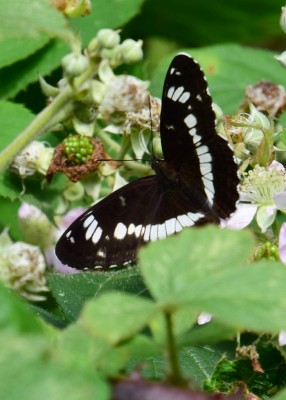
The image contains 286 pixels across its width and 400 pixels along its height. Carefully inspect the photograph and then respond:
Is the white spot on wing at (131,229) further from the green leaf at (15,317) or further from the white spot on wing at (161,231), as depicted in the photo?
the green leaf at (15,317)

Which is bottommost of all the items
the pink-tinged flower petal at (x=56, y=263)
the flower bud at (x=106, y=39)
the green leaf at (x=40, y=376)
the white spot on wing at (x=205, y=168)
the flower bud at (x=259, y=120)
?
the pink-tinged flower petal at (x=56, y=263)

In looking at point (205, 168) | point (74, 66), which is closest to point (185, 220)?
point (205, 168)

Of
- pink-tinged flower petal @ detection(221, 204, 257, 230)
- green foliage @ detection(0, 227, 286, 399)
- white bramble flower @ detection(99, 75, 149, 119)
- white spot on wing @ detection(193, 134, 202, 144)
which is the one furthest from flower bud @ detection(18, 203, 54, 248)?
green foliage @ detection(0, 227, 286, 399)

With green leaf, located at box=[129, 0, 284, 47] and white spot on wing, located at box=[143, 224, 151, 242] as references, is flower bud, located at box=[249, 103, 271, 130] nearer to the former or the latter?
white spot on wing, located at box=[143, 224, 151, 242]

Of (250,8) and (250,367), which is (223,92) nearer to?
(250,8)

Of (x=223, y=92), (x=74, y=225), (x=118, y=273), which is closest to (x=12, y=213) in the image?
(x=74, y=225)

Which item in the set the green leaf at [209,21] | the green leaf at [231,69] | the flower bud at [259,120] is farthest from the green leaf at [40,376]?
the green leaf at [209,21]
